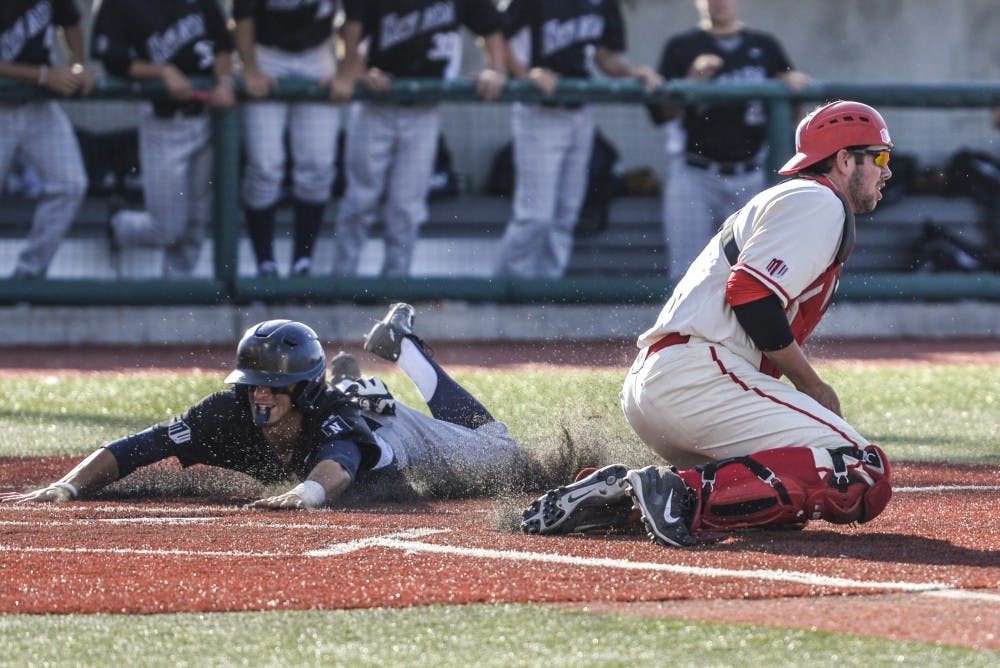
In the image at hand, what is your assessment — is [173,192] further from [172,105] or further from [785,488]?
[785,488]

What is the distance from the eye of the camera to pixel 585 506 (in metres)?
5.31

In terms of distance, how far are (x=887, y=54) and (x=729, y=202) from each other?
5.44m

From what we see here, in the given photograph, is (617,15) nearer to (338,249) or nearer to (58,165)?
(338,249)

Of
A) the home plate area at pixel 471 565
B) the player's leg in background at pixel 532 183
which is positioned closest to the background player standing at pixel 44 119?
the player's leg in background at pixel 532 183

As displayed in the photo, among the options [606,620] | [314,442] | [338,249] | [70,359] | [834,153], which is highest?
[834,153]

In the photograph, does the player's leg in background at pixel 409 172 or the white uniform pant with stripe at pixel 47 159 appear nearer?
the white uniform pant with stripe at pixel 47 159

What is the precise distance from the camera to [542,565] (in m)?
4.73

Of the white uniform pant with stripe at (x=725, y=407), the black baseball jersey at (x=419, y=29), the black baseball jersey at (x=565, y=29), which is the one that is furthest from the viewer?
the black baseball jersey at (x=565, y=29)

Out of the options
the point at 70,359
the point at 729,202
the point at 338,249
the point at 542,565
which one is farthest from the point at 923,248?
the point at 542,565

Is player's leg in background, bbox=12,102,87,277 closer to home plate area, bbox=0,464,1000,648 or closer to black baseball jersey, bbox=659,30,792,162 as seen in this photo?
black baseball jersey, bbox=659,30,792,162

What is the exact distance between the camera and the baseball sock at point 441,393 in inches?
288

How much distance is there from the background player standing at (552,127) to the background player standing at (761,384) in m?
6.44

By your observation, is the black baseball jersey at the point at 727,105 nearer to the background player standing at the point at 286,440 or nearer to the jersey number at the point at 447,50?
the jersey number at the point at 447,50

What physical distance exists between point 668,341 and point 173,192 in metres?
6.49
